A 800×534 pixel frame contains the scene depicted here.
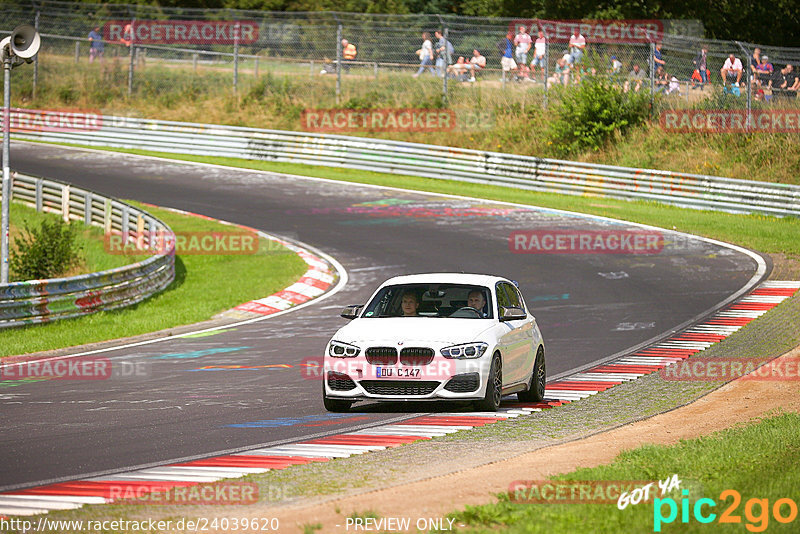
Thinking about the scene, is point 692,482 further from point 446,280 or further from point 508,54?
point 508,54

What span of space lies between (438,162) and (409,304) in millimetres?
25463

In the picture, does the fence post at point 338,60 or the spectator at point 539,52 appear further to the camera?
the fence post at point 338,60

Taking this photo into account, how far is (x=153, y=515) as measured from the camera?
6.79 meters

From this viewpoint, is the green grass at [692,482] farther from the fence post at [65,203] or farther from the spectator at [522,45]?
the spectator at [522,45]

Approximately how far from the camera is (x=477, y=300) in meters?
12.2

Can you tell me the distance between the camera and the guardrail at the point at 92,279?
61.0 feet

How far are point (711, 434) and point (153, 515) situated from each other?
529cm

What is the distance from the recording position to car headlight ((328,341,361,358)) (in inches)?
440

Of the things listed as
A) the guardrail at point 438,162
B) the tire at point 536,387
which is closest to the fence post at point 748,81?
the guardrail at point 438,162

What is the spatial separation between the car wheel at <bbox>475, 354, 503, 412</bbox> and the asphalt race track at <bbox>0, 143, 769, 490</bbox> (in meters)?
0.79

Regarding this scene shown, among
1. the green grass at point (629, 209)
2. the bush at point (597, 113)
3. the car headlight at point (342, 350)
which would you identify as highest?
the bush at point (597, 113)

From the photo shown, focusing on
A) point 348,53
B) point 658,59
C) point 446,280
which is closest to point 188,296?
A: point 446,280

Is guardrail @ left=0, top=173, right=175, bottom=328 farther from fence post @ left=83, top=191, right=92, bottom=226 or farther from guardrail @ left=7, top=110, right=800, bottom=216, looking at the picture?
guardrail @ left=7, top=110, right=800, bottom=216

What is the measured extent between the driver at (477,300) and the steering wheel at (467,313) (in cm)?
6
